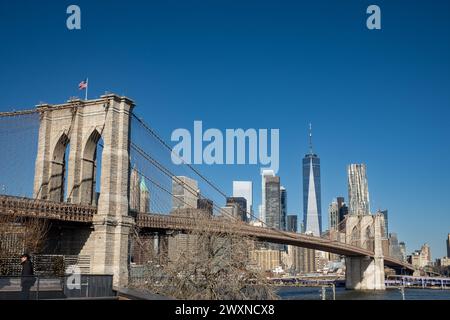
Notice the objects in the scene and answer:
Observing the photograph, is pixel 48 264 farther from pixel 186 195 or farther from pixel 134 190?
pixel 186 195

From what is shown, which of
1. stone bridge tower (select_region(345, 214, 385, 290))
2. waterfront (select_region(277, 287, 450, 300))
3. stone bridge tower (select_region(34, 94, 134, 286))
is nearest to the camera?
stone bridge tower (select_region(34, 94, 134, 286))

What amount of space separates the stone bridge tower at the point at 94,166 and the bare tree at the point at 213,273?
1008cm

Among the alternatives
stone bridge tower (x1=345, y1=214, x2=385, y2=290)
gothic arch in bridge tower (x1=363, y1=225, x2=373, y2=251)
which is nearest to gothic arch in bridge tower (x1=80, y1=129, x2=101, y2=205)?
stone bridge tower (x1=345, y1=214, x2=385, y2=290)

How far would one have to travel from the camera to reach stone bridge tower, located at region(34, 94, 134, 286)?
1463 inches

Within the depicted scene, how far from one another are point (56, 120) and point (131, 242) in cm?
1207

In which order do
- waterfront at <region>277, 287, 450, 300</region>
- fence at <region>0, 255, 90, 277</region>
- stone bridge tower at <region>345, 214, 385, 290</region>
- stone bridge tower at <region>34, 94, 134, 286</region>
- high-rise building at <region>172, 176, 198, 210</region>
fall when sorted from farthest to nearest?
stone bridge tower at <region>345, 214, 385, 290</region> → waterfront at <region>277, 287, 450, 300</region> → high-rise building at <region>172, 176, 198, 210</region> → stone bridge tower at <region>34, 94, 134, 286</region> → fence at <region>0, 255, 90, 277</region>

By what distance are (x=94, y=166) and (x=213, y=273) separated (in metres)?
21.4

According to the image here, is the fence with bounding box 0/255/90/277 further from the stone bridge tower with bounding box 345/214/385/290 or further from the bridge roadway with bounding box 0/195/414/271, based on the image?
the stone bridge tower with bounding box 345/214/385/290

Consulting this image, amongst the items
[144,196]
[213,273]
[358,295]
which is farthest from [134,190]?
[358,295]

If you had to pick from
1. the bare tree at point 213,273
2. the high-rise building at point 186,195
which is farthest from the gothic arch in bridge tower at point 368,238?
the bare tree at point 213,273

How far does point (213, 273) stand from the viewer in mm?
24812

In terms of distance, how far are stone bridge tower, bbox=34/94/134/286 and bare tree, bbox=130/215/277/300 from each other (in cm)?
1008
